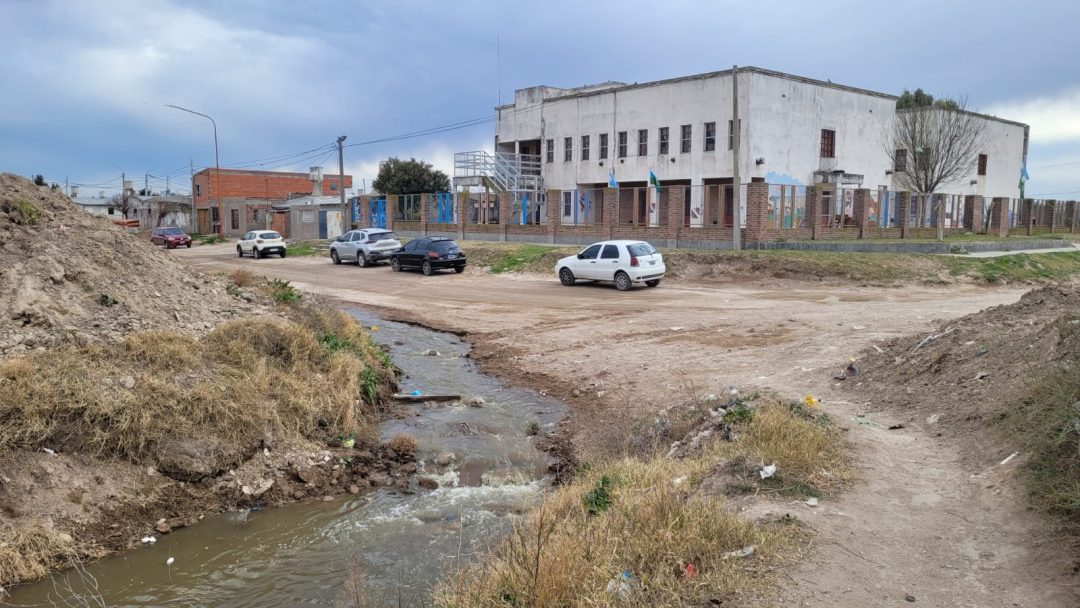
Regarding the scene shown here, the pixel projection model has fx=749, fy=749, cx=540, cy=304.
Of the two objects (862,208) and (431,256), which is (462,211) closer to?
(431,256)

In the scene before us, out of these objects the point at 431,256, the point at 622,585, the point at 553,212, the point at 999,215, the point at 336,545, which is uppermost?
the point at 553,212

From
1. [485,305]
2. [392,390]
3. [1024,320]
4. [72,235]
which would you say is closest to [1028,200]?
[485,305]

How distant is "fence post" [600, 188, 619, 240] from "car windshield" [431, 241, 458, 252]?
8187mm

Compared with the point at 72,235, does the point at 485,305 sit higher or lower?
lower

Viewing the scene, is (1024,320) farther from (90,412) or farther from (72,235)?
(72,235)

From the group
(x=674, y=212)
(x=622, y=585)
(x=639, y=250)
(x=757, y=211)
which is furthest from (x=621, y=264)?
(x=622, y=585)

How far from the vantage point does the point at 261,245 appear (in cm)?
4178

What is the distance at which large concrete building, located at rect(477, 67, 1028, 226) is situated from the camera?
39125 mm

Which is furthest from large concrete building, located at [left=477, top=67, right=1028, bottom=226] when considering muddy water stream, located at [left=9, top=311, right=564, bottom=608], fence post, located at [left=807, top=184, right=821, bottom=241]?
muddy water stream, located at [left=9, top=311, right=564, bottom=608]

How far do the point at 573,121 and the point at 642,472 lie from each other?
42411 millimetres

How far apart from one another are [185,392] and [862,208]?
33.4m

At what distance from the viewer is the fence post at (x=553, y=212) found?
37688 millimetres

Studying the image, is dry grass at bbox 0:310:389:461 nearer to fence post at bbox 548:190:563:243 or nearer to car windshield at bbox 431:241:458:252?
car windshield at bbox 431:241:458:252

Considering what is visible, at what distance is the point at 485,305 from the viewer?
21.1 meters
